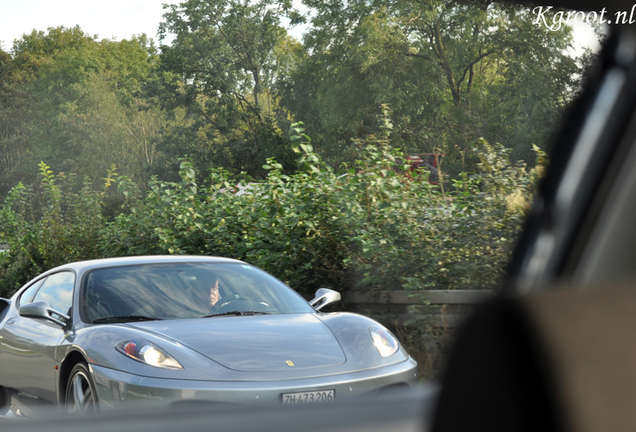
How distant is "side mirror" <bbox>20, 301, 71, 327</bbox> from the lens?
4.55 metres

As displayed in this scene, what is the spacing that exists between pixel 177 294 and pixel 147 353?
0.94 metres

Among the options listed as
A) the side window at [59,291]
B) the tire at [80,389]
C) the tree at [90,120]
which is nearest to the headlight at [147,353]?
the tire at [80,389]

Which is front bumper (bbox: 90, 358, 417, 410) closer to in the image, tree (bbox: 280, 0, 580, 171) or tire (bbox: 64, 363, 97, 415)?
tire (bbox: 64, 363, 97, 415)

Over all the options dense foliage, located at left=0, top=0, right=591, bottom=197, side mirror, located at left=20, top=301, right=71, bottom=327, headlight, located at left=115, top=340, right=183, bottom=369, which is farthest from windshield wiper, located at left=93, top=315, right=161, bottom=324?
dense foliage, located at left=0, top=0, right=591, bottom=197

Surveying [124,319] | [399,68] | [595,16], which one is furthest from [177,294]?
[399,68]

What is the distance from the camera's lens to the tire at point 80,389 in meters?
3.74

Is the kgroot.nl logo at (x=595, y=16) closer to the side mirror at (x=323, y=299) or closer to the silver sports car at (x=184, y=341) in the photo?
the silver sports car at (x=184, y=341)

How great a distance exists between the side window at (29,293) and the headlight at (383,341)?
120 inches

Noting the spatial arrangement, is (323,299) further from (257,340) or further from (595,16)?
(595,16)

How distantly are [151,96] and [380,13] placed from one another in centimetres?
1501

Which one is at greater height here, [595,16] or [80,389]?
[595,16]

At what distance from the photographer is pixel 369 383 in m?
3.85

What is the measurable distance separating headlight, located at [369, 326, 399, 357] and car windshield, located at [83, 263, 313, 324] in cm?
69

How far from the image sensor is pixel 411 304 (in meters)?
6.61
